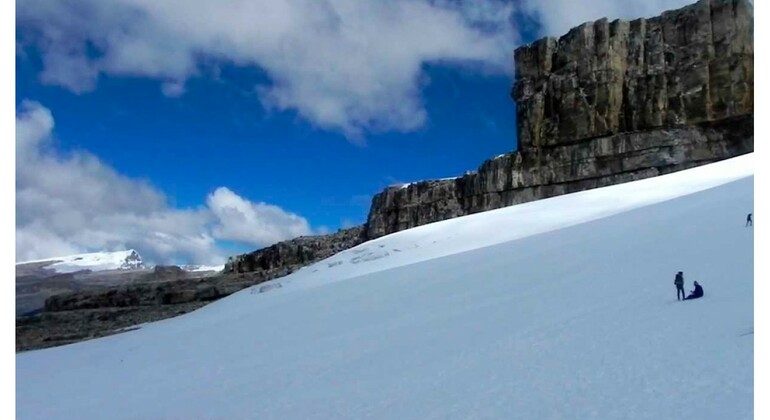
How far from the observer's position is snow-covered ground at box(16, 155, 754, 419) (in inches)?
266

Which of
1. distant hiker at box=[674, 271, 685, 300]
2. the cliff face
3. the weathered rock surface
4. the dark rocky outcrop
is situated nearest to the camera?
distant hiker at box=[674, 271, 685, 300]

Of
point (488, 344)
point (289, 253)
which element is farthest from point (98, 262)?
point (488, 344)

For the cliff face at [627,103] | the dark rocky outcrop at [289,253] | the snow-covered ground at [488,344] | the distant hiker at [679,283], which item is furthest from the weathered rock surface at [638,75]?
the distant hiker at [679,283]

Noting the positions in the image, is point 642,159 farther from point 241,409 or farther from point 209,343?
point 241,409

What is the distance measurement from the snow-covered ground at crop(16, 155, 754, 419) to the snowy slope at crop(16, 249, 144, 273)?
249ft

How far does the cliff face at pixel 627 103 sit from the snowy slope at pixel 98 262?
6070cm

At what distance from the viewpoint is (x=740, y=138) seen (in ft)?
133

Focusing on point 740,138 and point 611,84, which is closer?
point 740,138

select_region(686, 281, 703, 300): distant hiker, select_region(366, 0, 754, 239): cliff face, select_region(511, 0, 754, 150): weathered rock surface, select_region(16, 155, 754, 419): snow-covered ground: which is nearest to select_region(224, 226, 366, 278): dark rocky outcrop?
select_region(366, 0, 754, 239): cliff face

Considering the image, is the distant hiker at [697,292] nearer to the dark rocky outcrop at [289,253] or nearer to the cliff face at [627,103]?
the cliff face at [627,103]

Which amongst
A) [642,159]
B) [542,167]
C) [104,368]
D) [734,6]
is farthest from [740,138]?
[104,368]

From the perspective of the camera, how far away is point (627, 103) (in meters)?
45.2

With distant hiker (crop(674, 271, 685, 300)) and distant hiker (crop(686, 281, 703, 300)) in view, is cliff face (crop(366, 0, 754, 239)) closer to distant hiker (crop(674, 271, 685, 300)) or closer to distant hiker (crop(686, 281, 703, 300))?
distant hiker (crop(674, 271, 685, 300))
